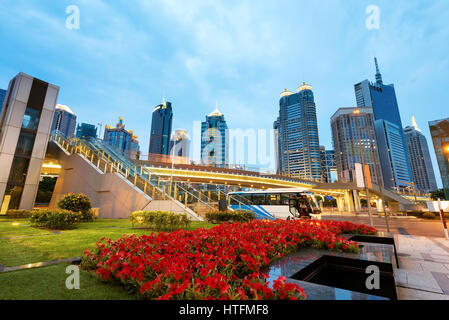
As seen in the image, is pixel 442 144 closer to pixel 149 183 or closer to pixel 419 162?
pixel 149 183

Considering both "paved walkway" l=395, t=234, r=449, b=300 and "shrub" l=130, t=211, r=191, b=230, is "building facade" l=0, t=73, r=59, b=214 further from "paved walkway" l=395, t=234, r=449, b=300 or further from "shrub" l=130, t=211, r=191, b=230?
"paved walkway" l=395, t=234, r=449, b=300

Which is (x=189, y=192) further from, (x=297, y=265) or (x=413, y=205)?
(x=413, y=205)

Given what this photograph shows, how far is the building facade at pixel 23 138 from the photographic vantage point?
14938 millimetres

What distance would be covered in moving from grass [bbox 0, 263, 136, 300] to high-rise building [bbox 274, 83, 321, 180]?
492 ft

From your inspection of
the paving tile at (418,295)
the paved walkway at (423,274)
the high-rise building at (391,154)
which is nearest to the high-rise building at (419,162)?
the high-rise building at (391,154)

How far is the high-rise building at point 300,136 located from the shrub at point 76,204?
14377 cm

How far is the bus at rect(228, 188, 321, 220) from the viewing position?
65.8ft

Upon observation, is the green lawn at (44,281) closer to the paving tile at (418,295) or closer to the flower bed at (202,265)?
the flower bed at (202,265)

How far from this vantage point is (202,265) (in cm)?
312

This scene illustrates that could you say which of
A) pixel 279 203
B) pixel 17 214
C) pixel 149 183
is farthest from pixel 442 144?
pixel 17 214

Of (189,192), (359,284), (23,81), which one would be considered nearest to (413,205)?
(189,192)

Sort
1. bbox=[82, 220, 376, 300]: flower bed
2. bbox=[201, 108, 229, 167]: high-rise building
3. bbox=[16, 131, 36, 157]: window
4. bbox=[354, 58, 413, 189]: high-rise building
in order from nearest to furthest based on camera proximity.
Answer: bbox=[82, 220, 376, 300]: flower bed, bbox=[16, 131, 36, 157]: window, bbox=[354, 58, 413, 189]: high-rise building, bbox=[201, 108, 229, 167]: high-rise building

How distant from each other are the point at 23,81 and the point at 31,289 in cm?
2036

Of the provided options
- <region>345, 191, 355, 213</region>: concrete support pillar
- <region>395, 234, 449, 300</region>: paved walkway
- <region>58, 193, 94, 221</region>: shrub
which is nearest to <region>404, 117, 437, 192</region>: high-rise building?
<region>345, 191, 355, 213</region>: concrete support pillar
